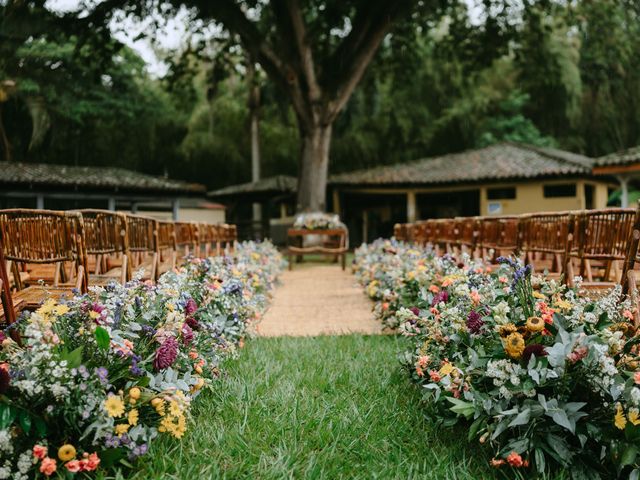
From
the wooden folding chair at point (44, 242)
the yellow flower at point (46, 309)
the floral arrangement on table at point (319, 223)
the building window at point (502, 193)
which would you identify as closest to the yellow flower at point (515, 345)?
the yellow flower at point (46, 309)

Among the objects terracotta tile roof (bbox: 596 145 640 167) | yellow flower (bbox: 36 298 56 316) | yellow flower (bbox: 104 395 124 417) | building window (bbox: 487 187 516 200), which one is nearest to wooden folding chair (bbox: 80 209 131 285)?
yellow flower (bbox: 36 298 56 316)

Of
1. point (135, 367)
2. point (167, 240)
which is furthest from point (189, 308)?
point (167, 240)

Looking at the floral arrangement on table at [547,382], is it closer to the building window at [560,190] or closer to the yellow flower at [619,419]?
the yellow flower at [619,419]

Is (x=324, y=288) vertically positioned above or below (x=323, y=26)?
below

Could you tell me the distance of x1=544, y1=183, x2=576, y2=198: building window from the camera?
20.2 metres

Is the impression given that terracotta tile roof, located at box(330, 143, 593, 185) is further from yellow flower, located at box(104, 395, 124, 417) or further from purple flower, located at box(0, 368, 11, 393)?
purple flower, located at box(0, 368, 11, 393)

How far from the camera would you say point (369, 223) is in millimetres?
25094

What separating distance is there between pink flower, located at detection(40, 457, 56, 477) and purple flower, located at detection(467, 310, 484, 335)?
5.31ft

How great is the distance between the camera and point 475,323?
2.26 meters

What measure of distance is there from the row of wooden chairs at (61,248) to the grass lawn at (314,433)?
809mm

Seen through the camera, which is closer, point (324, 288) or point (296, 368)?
point (296, 368)

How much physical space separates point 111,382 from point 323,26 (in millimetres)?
13847

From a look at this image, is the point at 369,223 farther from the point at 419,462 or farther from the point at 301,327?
the point at 419,462

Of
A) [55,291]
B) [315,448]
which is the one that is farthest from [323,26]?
[315,448]
